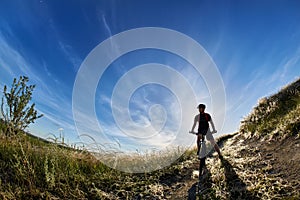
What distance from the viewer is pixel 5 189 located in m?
6.74

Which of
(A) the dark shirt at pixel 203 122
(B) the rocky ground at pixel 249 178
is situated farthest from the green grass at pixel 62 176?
(A) the dark shirt at pixel 203 122

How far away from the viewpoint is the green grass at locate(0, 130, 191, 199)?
7.02m

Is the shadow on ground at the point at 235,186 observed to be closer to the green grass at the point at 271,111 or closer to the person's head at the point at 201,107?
the person's head at the point at 201,107

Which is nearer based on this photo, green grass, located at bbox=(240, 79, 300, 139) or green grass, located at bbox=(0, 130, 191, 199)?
green grass, located at bbox=(0, 130, 191, 199)

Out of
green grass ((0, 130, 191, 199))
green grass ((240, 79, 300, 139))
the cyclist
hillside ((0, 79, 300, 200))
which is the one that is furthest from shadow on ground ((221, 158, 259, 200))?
green grass ((240, 79, 300, 139))

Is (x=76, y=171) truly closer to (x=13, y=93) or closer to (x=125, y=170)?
(x=125, y=170)

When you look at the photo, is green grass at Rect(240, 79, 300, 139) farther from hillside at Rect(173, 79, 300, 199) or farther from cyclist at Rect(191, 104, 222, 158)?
cyclist at Rect(191, 104, 222, 158)

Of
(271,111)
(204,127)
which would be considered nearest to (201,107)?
(204,127)

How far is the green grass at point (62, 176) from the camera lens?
702cm

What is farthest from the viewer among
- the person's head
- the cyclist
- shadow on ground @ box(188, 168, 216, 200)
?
the person's head

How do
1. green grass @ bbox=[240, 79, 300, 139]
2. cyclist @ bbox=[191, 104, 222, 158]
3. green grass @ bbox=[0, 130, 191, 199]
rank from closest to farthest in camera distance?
green grass @ bbox=[0, 130, 191, 199] < cyclist @ bbox=[191, 104, 222, 158] < green grass @ bbox=[240, 79, 300, 139]

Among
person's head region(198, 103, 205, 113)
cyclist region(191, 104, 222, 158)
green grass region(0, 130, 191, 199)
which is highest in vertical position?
person's head region(198, 103, 205, 113)

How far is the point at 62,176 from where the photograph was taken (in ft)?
25.9

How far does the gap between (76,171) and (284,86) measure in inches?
659
